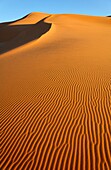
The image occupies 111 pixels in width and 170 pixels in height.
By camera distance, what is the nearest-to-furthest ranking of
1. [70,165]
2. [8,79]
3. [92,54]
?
[70,165]
[8,79]
[92,54]

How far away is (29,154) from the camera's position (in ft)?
15.5

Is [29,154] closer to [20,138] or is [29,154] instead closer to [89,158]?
[20,138]

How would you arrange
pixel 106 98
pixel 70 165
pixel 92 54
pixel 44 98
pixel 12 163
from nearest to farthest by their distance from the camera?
pixel 70 165 → pixel 12 163 → pixel 106 98 → pixel 44 98 → pixel 92 54

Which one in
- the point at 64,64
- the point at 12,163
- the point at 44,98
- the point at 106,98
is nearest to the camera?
the point at 12,163

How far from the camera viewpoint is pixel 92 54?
12484 millimetres

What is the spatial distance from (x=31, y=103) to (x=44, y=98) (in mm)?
491

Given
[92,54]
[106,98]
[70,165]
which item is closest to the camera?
[70,165]

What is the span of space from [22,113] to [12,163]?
217 centimetres

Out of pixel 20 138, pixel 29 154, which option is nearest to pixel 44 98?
pixel 20 138

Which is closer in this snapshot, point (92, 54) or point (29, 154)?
point (29, 154)

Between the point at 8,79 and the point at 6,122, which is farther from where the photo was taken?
the point at 8,79

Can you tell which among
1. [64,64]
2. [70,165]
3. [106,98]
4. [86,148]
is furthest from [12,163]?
[64,64]

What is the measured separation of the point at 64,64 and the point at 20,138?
6.35 meters

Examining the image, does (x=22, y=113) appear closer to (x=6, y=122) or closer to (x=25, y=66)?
(x=6, y=122)
